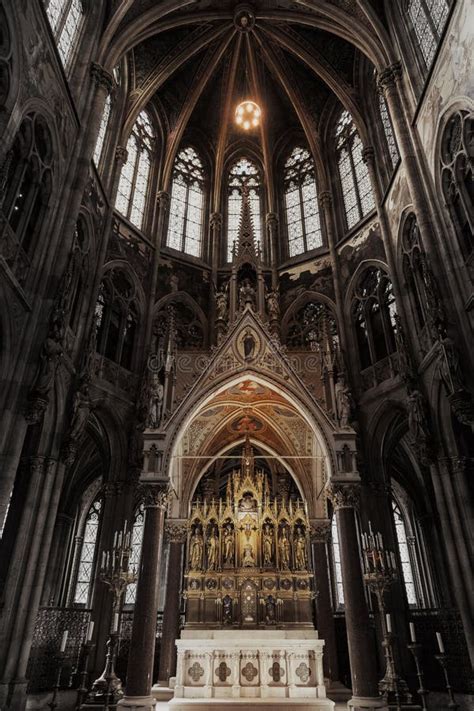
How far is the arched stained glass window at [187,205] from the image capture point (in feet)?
86.6

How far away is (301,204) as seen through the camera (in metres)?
27.4

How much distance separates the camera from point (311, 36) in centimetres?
2514

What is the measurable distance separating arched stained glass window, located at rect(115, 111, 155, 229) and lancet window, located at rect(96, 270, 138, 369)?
3.83 m

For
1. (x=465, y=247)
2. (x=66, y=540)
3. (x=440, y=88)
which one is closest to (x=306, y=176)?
(x=440, y=88)

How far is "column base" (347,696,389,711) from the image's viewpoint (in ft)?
39.1

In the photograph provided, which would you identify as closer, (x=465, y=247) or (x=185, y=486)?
(x=465, y=247)

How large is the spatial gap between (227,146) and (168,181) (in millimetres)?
5247

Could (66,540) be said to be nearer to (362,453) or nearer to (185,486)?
(185,486)

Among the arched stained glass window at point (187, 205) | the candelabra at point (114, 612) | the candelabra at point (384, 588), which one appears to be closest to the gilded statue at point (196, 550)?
the candelabra at point (114, 612)

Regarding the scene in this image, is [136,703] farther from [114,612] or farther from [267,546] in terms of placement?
[267,546]

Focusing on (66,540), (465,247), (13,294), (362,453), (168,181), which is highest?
(168,181)

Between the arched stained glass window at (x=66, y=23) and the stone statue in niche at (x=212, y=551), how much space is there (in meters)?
16.1

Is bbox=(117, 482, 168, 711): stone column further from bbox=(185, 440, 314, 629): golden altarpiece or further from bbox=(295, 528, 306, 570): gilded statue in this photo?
bbox=(295, 528, 306, 570): gilded statue

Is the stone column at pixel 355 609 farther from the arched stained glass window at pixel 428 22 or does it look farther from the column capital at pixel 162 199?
the column capital at pixel 162 199
